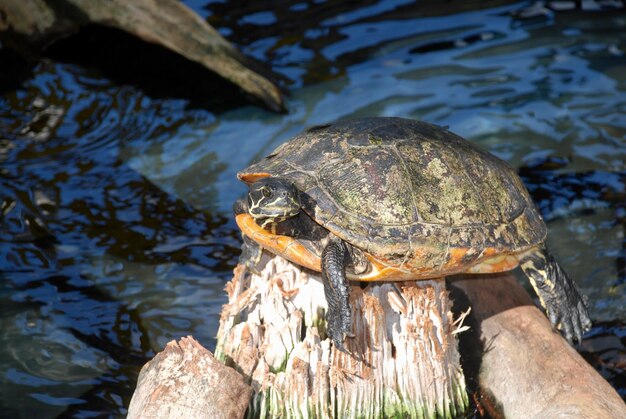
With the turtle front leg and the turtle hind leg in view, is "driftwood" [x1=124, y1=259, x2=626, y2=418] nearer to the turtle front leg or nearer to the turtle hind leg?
the turtle front leg

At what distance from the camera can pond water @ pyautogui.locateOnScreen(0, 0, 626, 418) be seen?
178 inches

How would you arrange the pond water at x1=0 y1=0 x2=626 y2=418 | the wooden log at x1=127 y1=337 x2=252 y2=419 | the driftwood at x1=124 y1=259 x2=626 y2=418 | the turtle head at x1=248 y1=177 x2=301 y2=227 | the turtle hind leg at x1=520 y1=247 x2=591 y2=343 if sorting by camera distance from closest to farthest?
the wooden log at x1=127 y1=337 x2=252 y2=419 < the driftwood at x1=124 y1=259 x2=626 y2=418 < the turtle head at x1=248 y1=177 x2=301 y2=227 < the turtle hind leg at x1=520 y1=247 x2=591 y2=343 < the pond water at x1=0 y1=0 x2=626 y2=418

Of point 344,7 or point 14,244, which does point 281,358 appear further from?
point 344,7

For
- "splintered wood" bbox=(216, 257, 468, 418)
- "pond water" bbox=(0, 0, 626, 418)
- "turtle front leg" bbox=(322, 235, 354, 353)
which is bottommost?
"pond water" bbox=(0, 0, 626, 418)

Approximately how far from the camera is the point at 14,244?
5266 millimetres

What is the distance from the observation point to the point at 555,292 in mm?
3920

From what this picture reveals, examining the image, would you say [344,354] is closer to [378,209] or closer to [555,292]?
[378,209]

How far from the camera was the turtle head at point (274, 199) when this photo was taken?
331 cm

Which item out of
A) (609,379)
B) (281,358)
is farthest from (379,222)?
(609,379)

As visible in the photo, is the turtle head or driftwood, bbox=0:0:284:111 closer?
the turtle head

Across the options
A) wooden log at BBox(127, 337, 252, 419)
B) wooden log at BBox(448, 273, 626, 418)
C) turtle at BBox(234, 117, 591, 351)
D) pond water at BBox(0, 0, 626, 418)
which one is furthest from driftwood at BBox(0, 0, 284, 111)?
wooden log at BBox(127, 337, 252, 419)

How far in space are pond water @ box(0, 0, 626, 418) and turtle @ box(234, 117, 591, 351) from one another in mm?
1262

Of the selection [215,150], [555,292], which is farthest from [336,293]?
[215,150]

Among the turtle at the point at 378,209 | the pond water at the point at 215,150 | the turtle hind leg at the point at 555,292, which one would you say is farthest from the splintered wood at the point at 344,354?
the pond water at the point at 215,150
